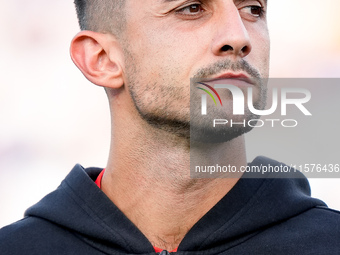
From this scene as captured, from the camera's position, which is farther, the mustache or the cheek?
the cheek

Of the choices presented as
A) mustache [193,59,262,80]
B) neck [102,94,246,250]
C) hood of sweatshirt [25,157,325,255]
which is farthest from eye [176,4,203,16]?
hood of sweatshirt [25,157,325,255]

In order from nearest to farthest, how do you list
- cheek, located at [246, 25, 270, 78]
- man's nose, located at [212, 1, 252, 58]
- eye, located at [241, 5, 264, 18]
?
man's nose, located at [212, 1, 252, 58] → cheek, located at [246, 25, 270, 78] → eye, located at [241, 5, 264, 18]

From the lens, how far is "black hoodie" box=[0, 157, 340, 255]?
156 inches

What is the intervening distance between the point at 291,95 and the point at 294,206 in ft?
2.98

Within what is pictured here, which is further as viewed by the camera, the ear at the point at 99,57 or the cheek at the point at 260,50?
the ear at the point at 99,57

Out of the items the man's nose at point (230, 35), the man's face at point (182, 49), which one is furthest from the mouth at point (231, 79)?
the man's nose at point (230, 35)

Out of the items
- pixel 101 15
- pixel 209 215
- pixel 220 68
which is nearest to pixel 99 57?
pixel 101 15

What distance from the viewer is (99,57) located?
4605mm

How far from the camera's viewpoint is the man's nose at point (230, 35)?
12.9 feet

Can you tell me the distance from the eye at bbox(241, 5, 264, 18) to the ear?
0.84 metres

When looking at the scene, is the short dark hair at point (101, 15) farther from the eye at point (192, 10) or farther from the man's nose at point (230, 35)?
the man's nose at point (230, 35)

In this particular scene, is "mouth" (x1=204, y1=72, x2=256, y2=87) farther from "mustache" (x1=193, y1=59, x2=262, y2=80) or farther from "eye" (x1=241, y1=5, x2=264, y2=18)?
"eye" (x1=241, y1=5, x2=264, y2=18)

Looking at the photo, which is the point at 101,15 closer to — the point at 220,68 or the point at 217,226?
the point at 220,68

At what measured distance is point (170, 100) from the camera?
4.11 meters
